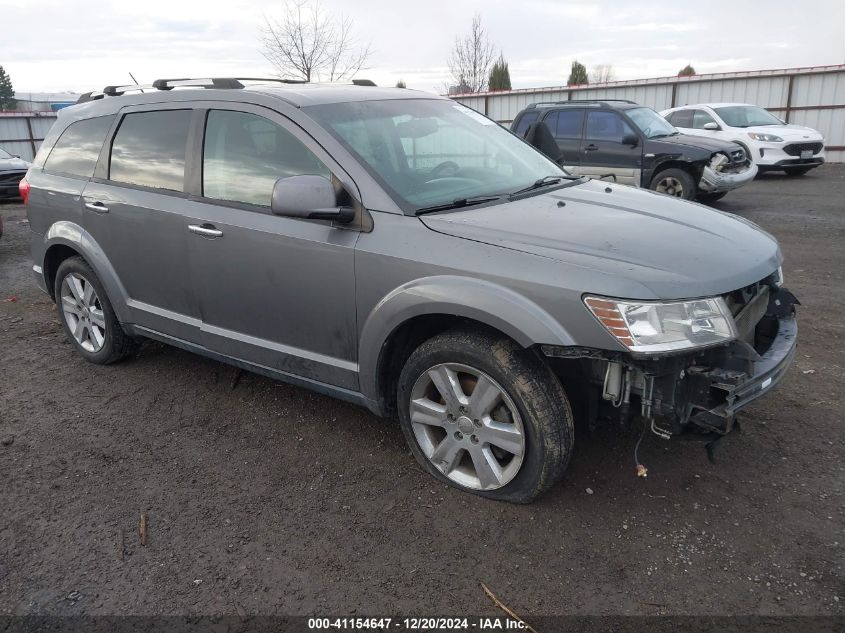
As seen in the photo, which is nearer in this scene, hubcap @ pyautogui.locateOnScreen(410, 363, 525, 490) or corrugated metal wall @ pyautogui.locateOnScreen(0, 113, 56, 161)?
hubcap @ pyautogui.locateOnScreen(410, 363, 525, 490)

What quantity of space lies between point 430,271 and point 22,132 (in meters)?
25.3

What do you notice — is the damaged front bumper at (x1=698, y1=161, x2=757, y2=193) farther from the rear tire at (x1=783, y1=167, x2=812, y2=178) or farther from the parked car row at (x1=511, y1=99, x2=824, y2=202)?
the rear tire at (x1=783, y1=167, x2=812, y2=178)

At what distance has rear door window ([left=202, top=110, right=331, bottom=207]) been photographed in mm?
3453

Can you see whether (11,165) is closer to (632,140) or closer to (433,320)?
(632,140)

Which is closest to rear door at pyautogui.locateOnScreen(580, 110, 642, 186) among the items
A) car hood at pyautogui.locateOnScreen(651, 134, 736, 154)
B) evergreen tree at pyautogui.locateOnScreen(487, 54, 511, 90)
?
car hood at pyautogui.locateOnScreen(651, 134, 736, 154)

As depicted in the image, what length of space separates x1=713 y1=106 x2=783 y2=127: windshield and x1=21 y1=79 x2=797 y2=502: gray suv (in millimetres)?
12363

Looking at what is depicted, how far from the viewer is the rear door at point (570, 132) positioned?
11.5 metres

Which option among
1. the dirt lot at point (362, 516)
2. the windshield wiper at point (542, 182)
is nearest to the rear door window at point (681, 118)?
the dirt lot at point (362, 516)

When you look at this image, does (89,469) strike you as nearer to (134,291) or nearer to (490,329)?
(134,291)

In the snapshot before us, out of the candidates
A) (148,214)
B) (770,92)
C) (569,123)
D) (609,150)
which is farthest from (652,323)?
(770,92)

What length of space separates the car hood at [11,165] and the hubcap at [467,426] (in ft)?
48.3

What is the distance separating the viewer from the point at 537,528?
295 centimetres

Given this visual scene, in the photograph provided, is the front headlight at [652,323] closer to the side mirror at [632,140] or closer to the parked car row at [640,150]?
the parked car row at [640,150]

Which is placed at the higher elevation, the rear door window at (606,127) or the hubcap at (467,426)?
the rear door window at (606,127)
